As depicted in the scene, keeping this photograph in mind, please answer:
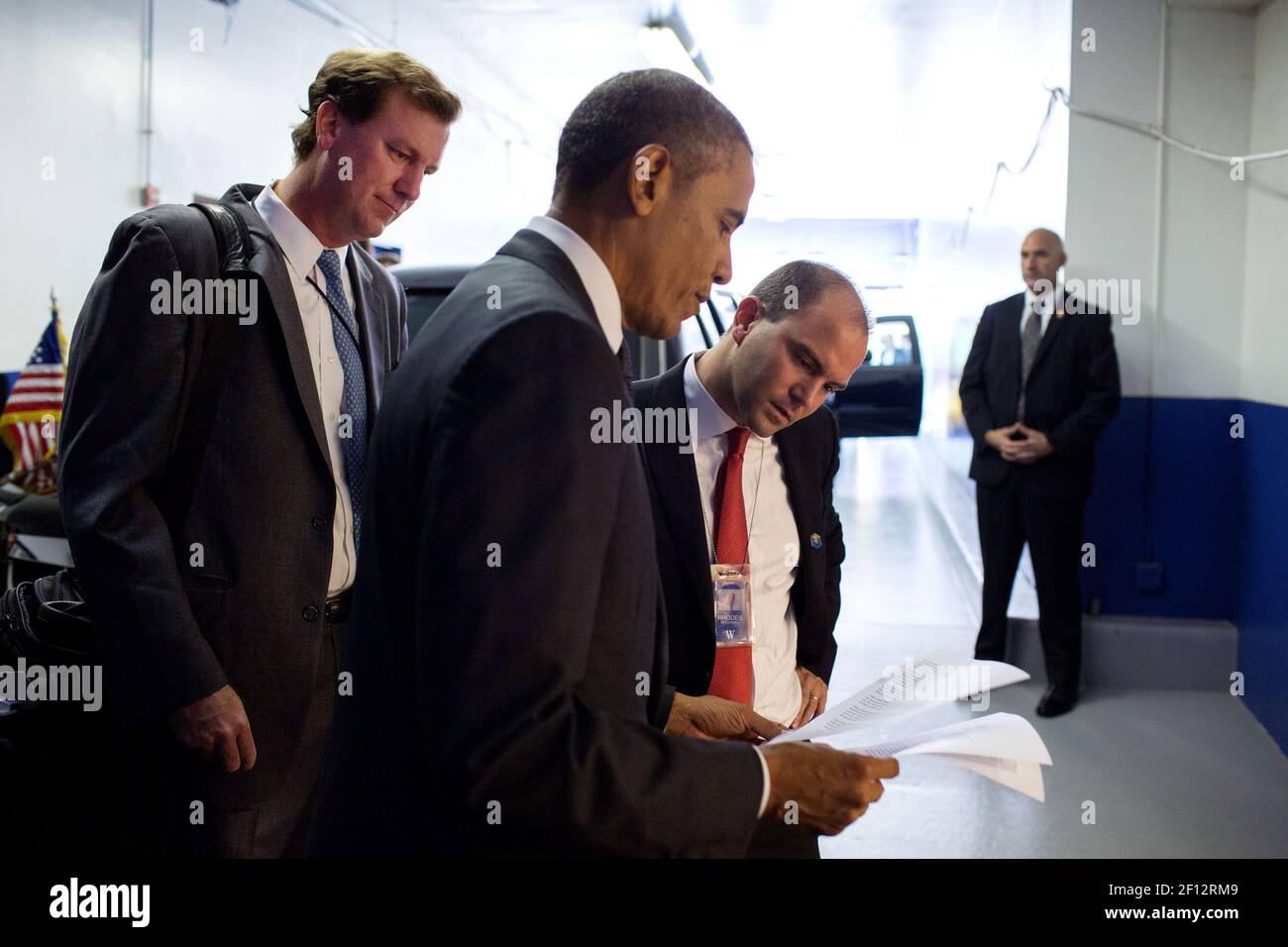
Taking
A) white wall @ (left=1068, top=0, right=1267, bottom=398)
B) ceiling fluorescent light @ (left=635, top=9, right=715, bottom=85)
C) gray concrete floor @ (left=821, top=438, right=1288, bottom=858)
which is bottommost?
gray concrete floor @ (left=821, top=438, right=1288, bottom=858)

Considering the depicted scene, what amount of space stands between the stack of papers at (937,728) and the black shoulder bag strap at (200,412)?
972mm

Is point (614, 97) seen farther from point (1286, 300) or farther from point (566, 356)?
point (1286, 300)

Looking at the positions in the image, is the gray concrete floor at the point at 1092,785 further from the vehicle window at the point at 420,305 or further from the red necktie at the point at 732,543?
the vehicle window at the point at 420,305

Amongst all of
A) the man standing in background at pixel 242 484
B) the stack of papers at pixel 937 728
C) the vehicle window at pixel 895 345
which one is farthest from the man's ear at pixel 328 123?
the vehicle window at pixel 895 345

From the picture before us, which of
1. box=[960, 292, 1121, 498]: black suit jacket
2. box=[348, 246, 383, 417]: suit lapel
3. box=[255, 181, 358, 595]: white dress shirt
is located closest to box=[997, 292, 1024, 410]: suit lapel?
box=[960, 292, 1121, 498]: black suit jacket

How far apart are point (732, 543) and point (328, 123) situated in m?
0.97

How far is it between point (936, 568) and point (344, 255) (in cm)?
614

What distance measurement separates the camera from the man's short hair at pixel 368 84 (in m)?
1.80

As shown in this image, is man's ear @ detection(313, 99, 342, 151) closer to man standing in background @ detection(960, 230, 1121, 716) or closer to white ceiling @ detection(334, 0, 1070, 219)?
man standing in background @ detection(960, 230, 1121, 716)

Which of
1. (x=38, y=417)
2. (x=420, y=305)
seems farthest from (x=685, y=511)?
(x=38, y=417)

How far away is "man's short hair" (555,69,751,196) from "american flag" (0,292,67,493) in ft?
10.4

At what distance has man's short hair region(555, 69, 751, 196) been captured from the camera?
1.09 meters
